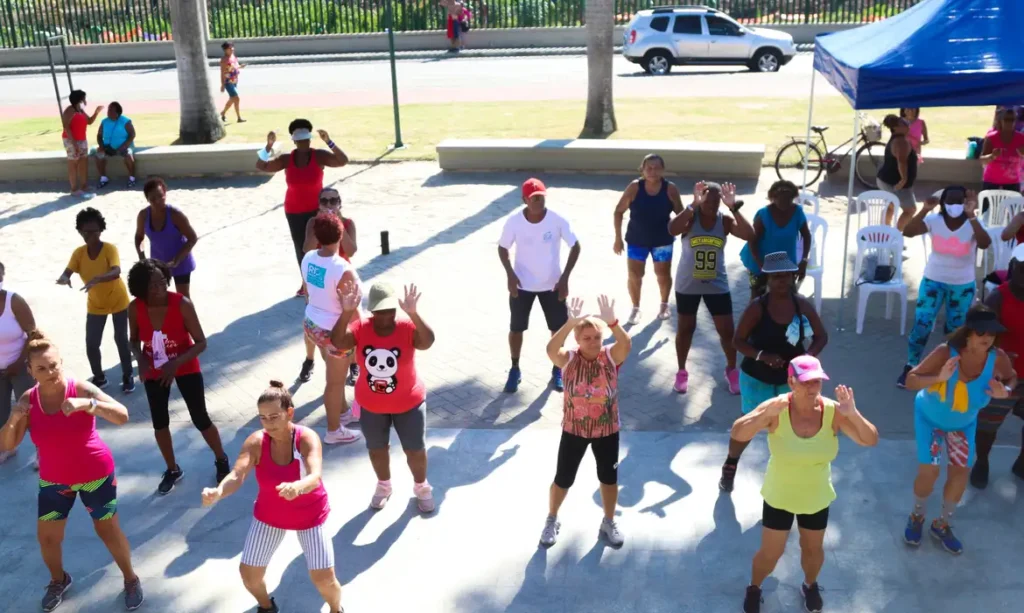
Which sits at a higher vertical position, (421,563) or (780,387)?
(780,387)

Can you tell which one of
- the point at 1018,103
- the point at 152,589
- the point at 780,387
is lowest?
the point at 152,589

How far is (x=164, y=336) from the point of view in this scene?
6180mm

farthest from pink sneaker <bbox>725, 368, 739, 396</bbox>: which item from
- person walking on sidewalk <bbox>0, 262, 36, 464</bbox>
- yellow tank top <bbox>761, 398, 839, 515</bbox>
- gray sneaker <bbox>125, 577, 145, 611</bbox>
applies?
person walking on sidewalk <bbox>0, 262, 36, 464</bbox>

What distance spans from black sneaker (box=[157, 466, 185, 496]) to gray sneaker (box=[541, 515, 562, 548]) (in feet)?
8.66

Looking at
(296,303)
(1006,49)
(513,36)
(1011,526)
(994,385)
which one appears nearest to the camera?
(994,385)

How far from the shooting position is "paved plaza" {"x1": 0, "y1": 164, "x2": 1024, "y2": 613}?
5520 mm

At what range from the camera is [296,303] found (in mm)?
10008

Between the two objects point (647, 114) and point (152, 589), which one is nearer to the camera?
point (152, 589)

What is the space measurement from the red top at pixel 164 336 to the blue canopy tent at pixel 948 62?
565 centimetres

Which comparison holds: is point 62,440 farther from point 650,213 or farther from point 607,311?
point 650,213

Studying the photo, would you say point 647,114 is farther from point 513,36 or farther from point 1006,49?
point 513,36

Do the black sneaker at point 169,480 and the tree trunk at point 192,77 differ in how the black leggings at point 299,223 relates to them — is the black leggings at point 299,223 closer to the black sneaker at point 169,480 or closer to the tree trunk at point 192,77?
the black sneaker at point 169,480

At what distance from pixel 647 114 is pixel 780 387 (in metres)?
13.3

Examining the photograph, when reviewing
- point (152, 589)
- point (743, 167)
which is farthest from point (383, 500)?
point (743, 167)
